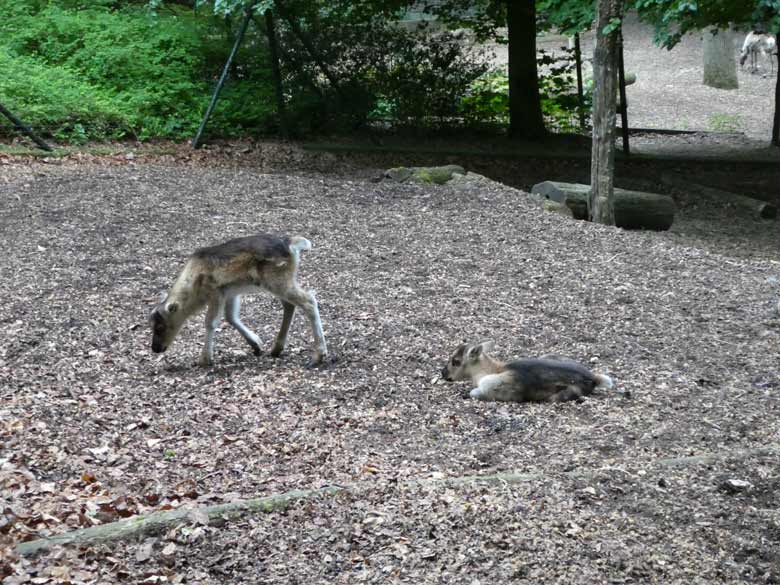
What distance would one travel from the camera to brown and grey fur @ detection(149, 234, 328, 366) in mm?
7172

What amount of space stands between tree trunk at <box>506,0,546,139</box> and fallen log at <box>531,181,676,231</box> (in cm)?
622

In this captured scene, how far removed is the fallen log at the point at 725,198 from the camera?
14.5 metres

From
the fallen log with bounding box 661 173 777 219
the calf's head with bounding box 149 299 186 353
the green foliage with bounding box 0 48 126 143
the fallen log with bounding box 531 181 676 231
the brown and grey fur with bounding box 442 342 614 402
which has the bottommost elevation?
the fallen log with bounding box 661 173 777 219

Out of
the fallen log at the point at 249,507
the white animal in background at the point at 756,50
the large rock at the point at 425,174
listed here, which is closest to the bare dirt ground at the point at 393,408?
the fallen log at the point at 249,507

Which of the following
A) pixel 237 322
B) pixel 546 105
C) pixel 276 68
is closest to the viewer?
pixel 237 322

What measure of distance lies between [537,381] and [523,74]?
13.1 meters

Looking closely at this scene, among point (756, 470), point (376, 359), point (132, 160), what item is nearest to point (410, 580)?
point (756, 470)

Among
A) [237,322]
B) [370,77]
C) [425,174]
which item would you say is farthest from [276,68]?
[237,322]

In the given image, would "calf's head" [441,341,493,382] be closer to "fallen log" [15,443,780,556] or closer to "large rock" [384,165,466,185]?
"fallen log" [15,443,780,556]

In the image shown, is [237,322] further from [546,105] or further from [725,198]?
[546,105]

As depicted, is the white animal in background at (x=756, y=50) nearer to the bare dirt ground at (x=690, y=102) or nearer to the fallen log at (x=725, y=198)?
the bare dirt ground at (x=690, y=102)

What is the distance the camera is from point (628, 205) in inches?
508

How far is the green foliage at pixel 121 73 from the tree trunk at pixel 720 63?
50.3ft

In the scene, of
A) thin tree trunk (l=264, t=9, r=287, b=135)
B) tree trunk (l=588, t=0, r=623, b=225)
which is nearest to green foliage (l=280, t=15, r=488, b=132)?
thin tree trunk (l=264, t=9, r=287, b=135)
